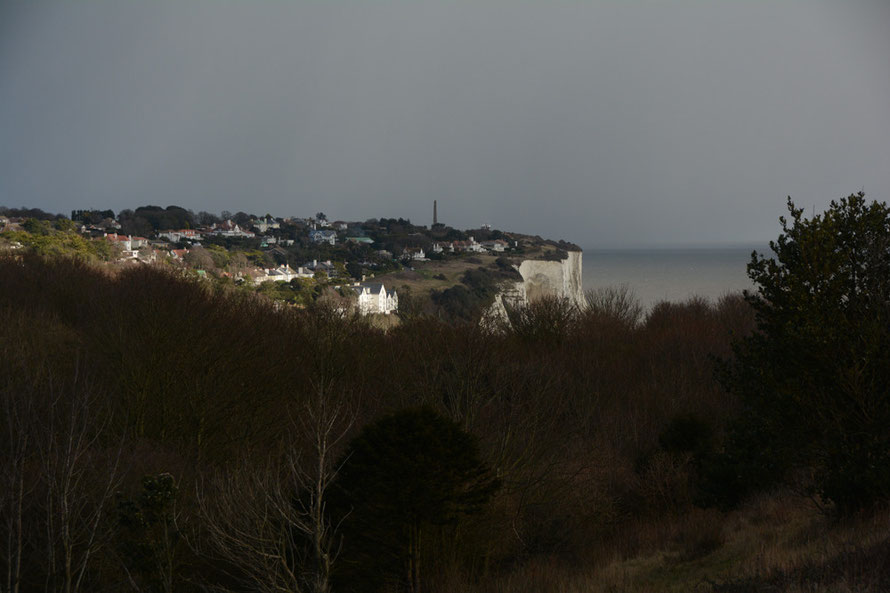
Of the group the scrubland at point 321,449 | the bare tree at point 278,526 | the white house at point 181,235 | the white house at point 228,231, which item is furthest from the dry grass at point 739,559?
the white house at point 228,231

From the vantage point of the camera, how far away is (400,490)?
39.2 ft

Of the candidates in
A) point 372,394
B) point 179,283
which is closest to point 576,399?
point 372,394

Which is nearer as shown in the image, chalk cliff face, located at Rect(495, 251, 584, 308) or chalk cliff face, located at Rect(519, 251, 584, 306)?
chalk cliff face, located at Rect(495, 251, 584, 308)

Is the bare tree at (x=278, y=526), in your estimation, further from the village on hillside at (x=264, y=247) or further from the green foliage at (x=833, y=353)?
the village on hillside at (x=264, y=247)

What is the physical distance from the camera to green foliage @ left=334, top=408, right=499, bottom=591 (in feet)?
39.5

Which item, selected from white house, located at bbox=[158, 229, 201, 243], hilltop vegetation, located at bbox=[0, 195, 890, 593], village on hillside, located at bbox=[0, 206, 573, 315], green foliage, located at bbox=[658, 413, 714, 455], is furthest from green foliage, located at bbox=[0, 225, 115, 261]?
green foliage, located at bbox=[658, 413, 714, 455]

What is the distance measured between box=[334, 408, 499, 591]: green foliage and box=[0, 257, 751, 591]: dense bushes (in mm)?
262

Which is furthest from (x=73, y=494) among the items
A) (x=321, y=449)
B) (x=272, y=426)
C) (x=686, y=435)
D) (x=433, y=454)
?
(x=686, y=435)

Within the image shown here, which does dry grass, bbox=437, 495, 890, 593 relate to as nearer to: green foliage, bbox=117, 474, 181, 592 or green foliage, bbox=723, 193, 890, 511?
green foliage, bbox=723, 193, 890, 511

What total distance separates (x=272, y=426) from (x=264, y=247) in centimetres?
9844

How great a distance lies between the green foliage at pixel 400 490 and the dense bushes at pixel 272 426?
262 millimetres

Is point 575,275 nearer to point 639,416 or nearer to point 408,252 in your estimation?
point 408,252

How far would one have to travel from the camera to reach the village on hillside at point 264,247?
5741cm

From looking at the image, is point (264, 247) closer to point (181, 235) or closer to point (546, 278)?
point (181, 235)
